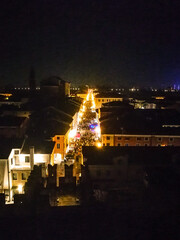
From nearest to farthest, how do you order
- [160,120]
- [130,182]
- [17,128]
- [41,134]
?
1. [130,182]
2. [41,134]
3. [17,128]
4. [160,120]

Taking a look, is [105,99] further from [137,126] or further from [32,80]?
[137,126]

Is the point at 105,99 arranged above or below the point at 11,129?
above

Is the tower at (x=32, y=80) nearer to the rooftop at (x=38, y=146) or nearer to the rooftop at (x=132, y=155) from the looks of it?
the rooftop at (x=38, y=146)

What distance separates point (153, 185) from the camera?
48.6 feet

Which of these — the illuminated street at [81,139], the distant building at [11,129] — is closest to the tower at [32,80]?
the illuminated street at [81,139]

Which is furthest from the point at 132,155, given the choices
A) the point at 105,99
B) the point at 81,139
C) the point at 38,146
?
the point at 105,99

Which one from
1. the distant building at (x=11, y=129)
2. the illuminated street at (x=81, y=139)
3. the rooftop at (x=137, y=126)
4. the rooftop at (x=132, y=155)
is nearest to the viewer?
the rooftop at (x=132, y=155)

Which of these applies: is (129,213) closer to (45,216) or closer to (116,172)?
(45,216)

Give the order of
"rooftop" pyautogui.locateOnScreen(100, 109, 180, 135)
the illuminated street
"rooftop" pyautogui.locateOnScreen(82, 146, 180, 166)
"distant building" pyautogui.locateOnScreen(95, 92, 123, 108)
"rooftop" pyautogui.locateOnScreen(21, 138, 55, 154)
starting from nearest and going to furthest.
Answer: "rooftop" pyautogui.locateOnScreen(82, 146, 180, 166)
"rooftop" pyautogui.locateOnScreen(21, 138, 55, 154)
the illuminated street
"rooftop" pyautogui.locateOnScreen(100, 109, 180, 135)
"distant building" pyautogui.locateOnScreen(95, 92, 123, 108)

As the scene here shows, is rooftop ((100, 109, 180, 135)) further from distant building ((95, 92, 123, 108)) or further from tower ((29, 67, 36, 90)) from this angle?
tower ((29, 67, 36, 90))

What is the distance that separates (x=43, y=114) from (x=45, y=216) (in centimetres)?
3379

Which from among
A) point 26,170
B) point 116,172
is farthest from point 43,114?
point 116,172

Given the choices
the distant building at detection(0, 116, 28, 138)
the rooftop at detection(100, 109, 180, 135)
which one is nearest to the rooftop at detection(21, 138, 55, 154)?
the distant building at detection(0, 116, 28, 138)

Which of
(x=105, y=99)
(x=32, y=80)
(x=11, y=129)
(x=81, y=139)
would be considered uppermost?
(x=32, y=80)
